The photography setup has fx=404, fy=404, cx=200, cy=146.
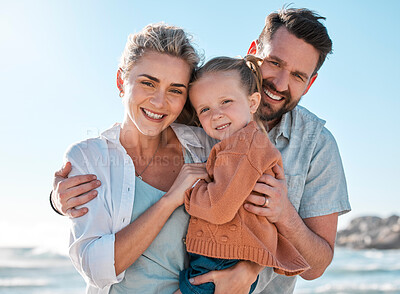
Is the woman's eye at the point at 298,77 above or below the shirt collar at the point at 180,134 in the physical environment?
above

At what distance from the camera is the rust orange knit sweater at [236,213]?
227cm

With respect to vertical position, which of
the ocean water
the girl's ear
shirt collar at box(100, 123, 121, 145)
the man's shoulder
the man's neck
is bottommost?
the ocean water

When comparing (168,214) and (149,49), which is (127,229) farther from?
(149,49)

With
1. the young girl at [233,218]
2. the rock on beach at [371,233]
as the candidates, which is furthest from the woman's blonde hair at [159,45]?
the rock on beach at [371,233]

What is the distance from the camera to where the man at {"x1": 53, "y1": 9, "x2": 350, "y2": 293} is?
2477mm

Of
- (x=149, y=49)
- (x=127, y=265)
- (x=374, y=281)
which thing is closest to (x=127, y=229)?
(x=127, y=265)

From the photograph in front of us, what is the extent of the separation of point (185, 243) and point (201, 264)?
0.21 metres

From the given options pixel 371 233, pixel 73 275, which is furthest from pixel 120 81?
pixel 371 233

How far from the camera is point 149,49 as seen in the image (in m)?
2.72

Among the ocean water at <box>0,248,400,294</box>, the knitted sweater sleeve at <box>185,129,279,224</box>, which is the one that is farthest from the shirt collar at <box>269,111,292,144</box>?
the ocean water at <box>0,248,400,294</box>

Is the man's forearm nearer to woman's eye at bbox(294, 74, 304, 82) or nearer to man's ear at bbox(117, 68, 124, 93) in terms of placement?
woman's eye at bbox(294, 74, 304, 82)

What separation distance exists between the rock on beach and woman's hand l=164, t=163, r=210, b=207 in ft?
72.4

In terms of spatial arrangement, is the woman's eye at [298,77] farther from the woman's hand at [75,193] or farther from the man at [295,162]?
the woman's hand at [75,193]

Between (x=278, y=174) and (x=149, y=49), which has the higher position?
(x=149, y=49)
